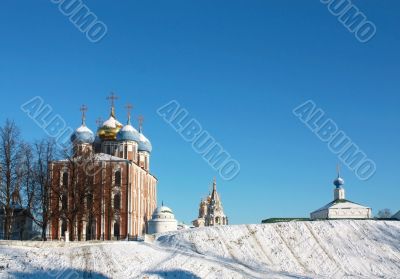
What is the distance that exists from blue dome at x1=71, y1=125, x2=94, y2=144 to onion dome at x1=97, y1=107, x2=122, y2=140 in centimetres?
178

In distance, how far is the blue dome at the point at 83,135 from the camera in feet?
211

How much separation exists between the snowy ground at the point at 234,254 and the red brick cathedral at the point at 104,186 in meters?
7.70

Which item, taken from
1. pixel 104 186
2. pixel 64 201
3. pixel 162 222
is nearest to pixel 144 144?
pixel 162 222

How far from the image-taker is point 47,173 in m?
45.9

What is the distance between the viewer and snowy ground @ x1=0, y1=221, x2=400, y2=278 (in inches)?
1321

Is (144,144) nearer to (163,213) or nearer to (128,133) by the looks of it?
(128,133)

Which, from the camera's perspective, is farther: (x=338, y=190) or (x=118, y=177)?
(x=338, y=190)

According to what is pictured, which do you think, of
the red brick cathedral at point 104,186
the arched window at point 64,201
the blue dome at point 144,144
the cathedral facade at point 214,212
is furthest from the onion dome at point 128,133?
the cathedral facade at point 214,212

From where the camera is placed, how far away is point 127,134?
65.2 m

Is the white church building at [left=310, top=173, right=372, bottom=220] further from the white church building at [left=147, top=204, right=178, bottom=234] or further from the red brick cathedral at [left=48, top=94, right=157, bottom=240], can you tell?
the red brick cathedral at [left=48, top=94, right=157, bottom=240]

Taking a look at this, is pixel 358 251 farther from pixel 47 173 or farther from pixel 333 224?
pixel 47 173

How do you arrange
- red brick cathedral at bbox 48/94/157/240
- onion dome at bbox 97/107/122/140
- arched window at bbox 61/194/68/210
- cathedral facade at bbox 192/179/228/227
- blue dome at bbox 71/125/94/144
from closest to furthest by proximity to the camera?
1. red brick cathedral at bbox 48/94/157/240
2. arched window at bbox 61/194/68/210
3. blue dome at bbox 71/125/94/144
4. onion dome at bbox 97/107/122/140
5. cathedral facade at bbox 192/179/228/227

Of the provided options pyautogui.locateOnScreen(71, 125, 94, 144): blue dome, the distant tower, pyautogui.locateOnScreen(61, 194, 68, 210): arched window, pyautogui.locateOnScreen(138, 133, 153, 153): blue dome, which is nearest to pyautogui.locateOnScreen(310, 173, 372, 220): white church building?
the distant tower

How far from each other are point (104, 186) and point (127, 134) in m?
12.9
